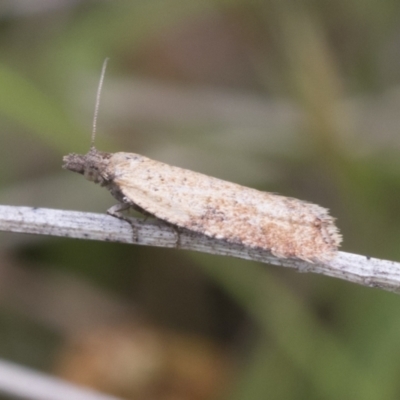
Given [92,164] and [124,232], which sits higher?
[92,164]

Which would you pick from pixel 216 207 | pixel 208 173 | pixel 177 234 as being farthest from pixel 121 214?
pixel 208 173

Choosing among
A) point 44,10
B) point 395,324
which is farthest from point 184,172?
point 44,10

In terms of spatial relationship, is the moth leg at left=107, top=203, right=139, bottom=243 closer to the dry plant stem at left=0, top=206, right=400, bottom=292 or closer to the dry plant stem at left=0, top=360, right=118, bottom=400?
the dry plant stem at left=0, top=206, right=400, bottom=292

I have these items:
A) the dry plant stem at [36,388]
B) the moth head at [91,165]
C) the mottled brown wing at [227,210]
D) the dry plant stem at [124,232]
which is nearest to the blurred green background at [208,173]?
the moth head at [91,165]

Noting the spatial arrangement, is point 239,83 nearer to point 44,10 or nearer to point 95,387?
point 44,10

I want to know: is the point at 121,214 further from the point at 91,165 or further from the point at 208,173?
the point at 208,173

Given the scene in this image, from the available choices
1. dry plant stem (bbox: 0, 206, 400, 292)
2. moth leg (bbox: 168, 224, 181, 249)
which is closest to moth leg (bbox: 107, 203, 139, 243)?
dry plant stem (bbox: 0, 206, 400, 292)
